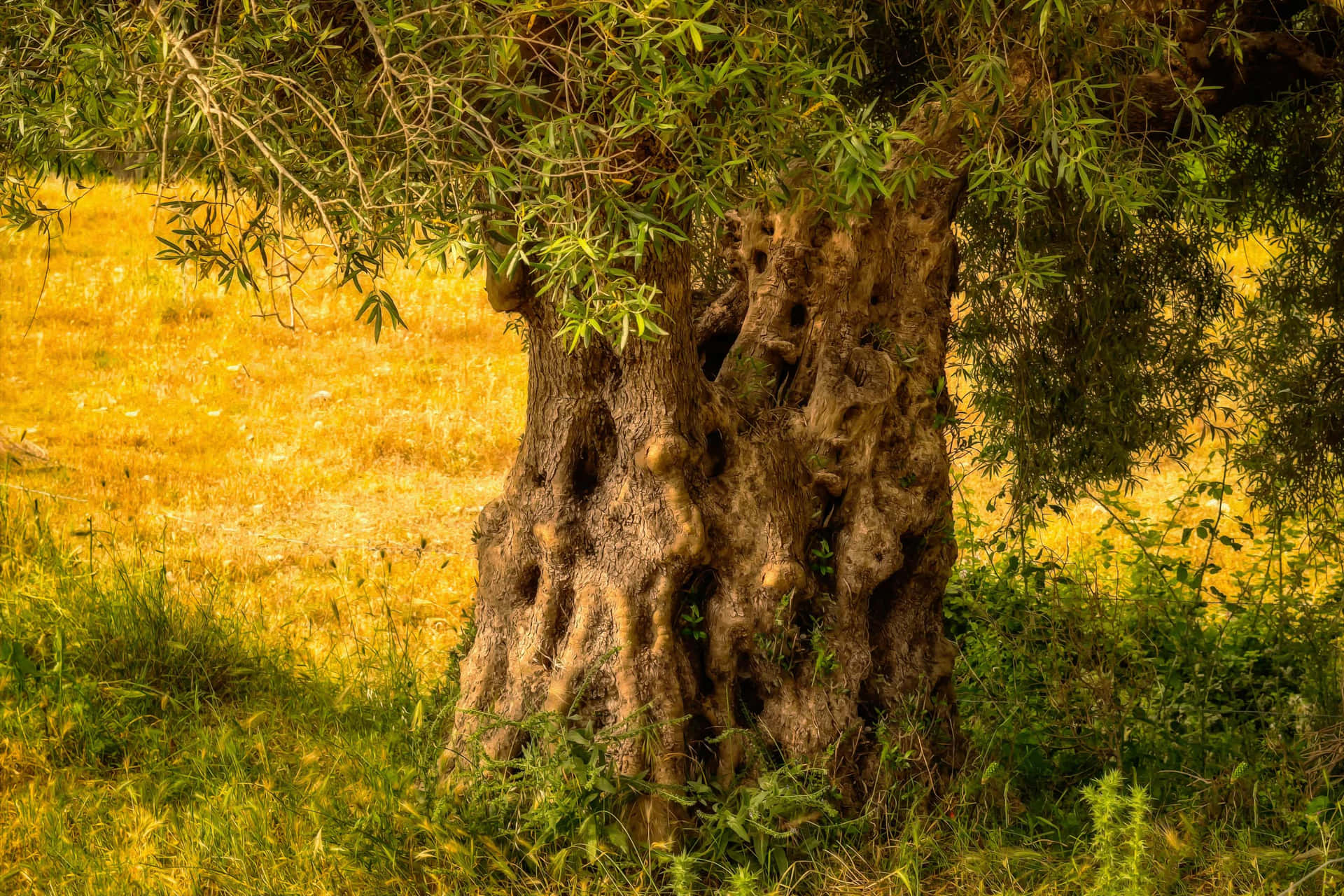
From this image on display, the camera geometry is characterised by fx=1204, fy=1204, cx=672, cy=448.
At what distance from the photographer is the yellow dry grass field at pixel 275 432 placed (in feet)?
31.3

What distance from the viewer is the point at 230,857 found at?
474 centimetres

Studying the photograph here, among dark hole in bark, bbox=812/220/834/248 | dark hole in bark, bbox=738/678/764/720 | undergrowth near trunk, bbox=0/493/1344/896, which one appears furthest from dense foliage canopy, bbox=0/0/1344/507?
undergrowth near trunk, bbox=0/493/1344/896

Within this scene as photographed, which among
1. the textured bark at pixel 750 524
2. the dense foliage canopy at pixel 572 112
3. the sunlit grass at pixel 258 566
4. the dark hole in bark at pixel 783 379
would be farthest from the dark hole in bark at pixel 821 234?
the sunlit grass at pixel 258 566

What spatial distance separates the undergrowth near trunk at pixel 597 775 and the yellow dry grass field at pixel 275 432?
38.0 inches

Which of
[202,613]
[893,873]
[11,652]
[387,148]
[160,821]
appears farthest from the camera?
[202,613]

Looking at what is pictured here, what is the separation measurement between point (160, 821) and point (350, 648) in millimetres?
2901

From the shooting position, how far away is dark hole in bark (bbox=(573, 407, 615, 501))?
5164mm

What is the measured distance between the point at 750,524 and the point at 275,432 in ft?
30.8

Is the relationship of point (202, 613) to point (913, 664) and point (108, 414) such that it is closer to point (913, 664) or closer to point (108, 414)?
point (913, 664)

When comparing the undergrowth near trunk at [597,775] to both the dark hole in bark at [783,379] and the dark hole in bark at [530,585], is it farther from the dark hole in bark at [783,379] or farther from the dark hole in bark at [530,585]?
the dark hole in bark at [783,379]

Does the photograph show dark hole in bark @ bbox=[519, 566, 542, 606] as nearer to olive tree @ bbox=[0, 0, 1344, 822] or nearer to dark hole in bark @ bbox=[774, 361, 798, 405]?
olive tree @ bbox=[0, 0, 1344, 822]

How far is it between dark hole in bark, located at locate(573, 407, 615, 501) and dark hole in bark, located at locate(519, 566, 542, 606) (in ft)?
1.36

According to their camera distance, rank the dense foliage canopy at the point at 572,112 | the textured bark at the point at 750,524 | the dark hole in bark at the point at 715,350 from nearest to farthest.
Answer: the dense foliage canopy at the point at 572,112
the textured bark at the point at 750,524
the dark hole in bark at the point at 715,350

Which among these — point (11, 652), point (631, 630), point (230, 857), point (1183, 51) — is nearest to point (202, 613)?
point (11, 652)
